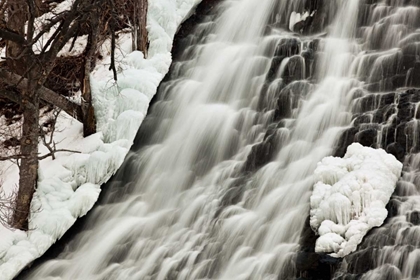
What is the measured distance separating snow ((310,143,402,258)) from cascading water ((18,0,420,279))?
0.31 metres

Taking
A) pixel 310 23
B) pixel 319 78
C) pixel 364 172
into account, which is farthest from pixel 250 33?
pixel 364 172

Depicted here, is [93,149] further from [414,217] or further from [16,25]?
[414,217]

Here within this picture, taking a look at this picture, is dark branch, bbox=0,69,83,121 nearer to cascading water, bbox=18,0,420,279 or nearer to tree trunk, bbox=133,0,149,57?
cascading water, bbox=18,0,420,279

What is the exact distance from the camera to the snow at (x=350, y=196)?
706 centimetres

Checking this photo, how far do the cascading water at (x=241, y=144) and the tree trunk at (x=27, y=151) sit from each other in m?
0.84

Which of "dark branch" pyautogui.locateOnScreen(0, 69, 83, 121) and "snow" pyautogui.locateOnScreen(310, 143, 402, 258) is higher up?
"dark branch" pyautogui.locateOnScreen(0, 69, 83, 121)

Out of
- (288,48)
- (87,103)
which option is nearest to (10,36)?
(87,103)

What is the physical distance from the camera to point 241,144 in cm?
930

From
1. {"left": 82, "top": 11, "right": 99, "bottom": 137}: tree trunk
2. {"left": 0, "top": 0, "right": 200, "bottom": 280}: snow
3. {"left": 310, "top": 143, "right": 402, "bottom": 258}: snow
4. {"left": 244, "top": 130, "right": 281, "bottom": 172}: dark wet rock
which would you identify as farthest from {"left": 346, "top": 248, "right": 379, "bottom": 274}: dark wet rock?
{"left": 82, "top": 11, "right": 99, "bottom": 137}: tree trunk

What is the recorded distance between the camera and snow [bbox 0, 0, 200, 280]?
862 centimetres

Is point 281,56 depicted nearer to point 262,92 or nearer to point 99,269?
point 262,92

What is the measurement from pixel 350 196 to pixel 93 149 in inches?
164

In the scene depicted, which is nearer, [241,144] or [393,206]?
[393,206]

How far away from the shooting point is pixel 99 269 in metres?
8.17
